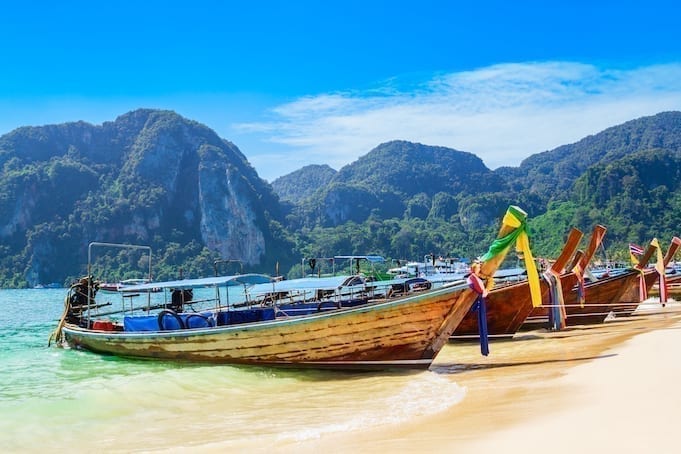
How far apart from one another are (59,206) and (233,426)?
136 m

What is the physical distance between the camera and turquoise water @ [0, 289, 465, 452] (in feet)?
24.3

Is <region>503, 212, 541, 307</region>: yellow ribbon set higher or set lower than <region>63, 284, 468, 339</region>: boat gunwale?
higher

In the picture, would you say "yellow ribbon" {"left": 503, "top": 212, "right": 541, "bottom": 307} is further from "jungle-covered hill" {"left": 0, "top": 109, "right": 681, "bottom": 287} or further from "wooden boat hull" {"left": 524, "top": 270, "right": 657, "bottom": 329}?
"jungle-covered hill" {"left": 0, "top": 109, "right": 681, "bottom": 287}

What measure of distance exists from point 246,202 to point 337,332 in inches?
4902

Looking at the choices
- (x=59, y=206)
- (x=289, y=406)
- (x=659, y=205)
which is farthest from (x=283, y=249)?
(x=289, y=406)

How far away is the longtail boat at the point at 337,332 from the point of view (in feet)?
33.2

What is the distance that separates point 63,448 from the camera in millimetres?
7441

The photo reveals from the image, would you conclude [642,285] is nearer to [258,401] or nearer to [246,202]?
[258,401]

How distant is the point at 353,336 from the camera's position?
1065 cm

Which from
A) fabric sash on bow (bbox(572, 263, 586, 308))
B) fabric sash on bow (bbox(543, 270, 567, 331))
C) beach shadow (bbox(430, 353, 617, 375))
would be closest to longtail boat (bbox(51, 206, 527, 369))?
beach shadow (bbox(430, 353, 617, 375))

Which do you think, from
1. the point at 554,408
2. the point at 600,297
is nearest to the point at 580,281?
the point at 600,297

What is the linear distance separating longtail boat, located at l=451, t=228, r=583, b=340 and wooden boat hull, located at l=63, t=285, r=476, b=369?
468cm

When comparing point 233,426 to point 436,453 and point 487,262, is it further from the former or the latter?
point 487,262

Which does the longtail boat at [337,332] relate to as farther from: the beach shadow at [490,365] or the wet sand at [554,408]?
the wet sand at [554,408]
